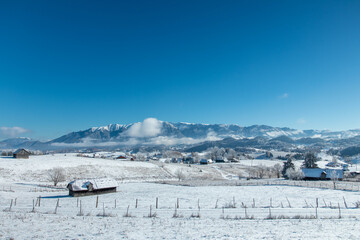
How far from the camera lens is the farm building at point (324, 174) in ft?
269

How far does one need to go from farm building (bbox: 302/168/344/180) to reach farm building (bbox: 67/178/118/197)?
75120 mm

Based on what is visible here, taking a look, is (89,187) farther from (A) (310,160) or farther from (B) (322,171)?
(A) (310,160)

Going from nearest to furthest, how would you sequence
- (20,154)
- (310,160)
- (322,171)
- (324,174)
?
(324,174) < (322,171) < (20,154) < (310,160)

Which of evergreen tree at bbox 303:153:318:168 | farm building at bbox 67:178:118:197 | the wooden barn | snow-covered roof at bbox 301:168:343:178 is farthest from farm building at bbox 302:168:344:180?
the wooden barn

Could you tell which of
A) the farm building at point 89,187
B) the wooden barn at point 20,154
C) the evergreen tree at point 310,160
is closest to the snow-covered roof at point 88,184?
the farm building at point 89,187

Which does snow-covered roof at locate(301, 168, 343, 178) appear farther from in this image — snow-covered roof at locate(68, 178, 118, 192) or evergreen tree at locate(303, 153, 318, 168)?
snow-covered roof at locate(68, 178, 118, 192)

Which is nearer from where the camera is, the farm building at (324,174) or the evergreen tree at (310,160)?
the farm building at (324,174)

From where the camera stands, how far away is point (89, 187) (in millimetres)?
49531

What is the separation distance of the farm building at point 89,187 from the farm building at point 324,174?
75.1m

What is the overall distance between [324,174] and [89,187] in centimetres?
8317

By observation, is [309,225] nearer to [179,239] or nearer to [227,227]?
[227,227]

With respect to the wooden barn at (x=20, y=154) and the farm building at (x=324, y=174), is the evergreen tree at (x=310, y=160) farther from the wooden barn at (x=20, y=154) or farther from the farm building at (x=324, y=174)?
the wooden barn at (x=20, y=154)

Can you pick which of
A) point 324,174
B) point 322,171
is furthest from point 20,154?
point 324,174

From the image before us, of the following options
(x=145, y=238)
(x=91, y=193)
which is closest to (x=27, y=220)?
(x=145, y=238)
